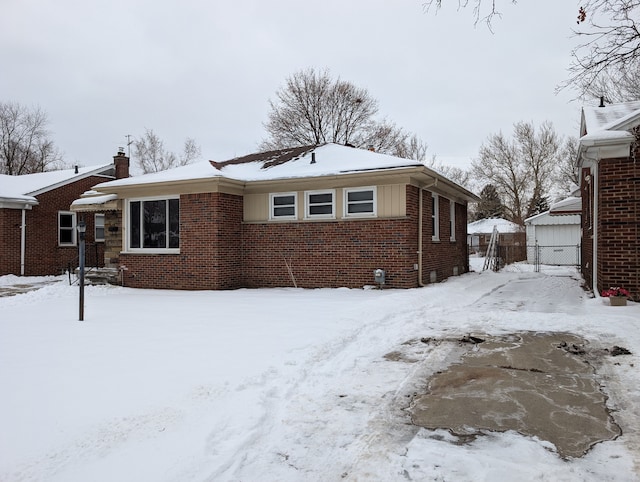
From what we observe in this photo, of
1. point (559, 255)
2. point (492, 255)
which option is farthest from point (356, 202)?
point (559, 255)

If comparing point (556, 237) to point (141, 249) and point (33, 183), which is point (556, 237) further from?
point (33, 183)

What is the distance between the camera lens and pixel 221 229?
42.6 ft

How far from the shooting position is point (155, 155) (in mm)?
46844

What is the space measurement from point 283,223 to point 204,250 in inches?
90.1

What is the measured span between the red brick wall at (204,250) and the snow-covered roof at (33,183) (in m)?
7.90

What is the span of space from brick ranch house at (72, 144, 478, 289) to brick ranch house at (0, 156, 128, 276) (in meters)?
5.75

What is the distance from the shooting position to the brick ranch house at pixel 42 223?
1812 centimetres

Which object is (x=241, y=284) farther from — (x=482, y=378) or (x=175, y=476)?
(x=175, y=476)

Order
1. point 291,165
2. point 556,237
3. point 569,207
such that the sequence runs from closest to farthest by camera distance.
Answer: point 291,165 → point 569,207 → point 556,237

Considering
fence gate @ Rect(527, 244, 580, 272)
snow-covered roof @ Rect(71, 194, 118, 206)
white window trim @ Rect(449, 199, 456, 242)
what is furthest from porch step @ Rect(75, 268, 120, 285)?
fence gate @ Rect(527, 244, 580, 272)

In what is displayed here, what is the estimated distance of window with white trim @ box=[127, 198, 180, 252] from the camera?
13.6m

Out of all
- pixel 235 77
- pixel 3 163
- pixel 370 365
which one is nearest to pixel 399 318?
pixel 370 365

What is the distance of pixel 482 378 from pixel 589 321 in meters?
3.78

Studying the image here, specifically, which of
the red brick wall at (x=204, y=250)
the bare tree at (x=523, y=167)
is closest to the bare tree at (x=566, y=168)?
the bare tree at (x=523, y=167)
